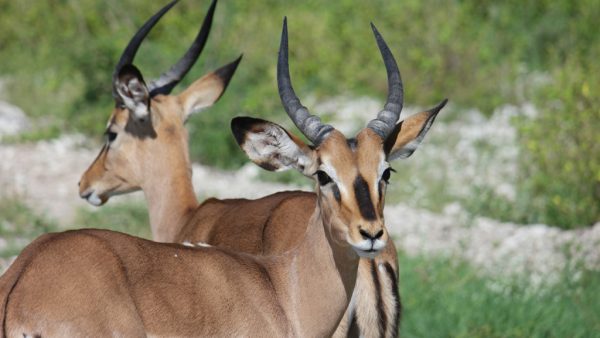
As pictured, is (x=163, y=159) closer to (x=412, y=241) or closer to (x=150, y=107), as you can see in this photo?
(x=150, y=107)

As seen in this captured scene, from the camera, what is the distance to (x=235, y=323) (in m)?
4.75

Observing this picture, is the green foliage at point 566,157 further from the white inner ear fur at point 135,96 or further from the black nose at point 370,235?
the black nose at point 370,235

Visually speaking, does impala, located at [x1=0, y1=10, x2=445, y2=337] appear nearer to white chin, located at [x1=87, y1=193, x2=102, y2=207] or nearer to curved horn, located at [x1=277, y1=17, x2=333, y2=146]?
curved horn, located at [x1=277, y1=17, x2=333, y2=146]

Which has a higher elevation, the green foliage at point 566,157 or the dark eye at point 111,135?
the green foliage at point 566,157

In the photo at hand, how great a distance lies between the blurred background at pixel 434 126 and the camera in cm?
811

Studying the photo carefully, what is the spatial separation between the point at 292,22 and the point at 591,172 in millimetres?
6329

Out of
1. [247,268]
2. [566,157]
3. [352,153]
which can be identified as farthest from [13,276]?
[566,157]

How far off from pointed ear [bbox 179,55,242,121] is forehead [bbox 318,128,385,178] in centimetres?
267

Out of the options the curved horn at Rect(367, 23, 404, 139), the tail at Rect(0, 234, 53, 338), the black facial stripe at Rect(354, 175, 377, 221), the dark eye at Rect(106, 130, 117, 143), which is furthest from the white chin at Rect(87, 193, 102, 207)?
the black facial stripe at Rect(354, 175, 377, 221)

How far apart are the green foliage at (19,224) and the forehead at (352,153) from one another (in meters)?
4.08

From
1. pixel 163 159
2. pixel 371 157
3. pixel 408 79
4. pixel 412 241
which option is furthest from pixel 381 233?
pixel 408 79

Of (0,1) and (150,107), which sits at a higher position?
(0,1)

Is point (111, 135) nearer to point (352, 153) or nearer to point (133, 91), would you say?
point (133, 91)

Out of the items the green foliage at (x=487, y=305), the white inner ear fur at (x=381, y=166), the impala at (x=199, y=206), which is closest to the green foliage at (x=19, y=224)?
the impala at (x=199, y=206)
